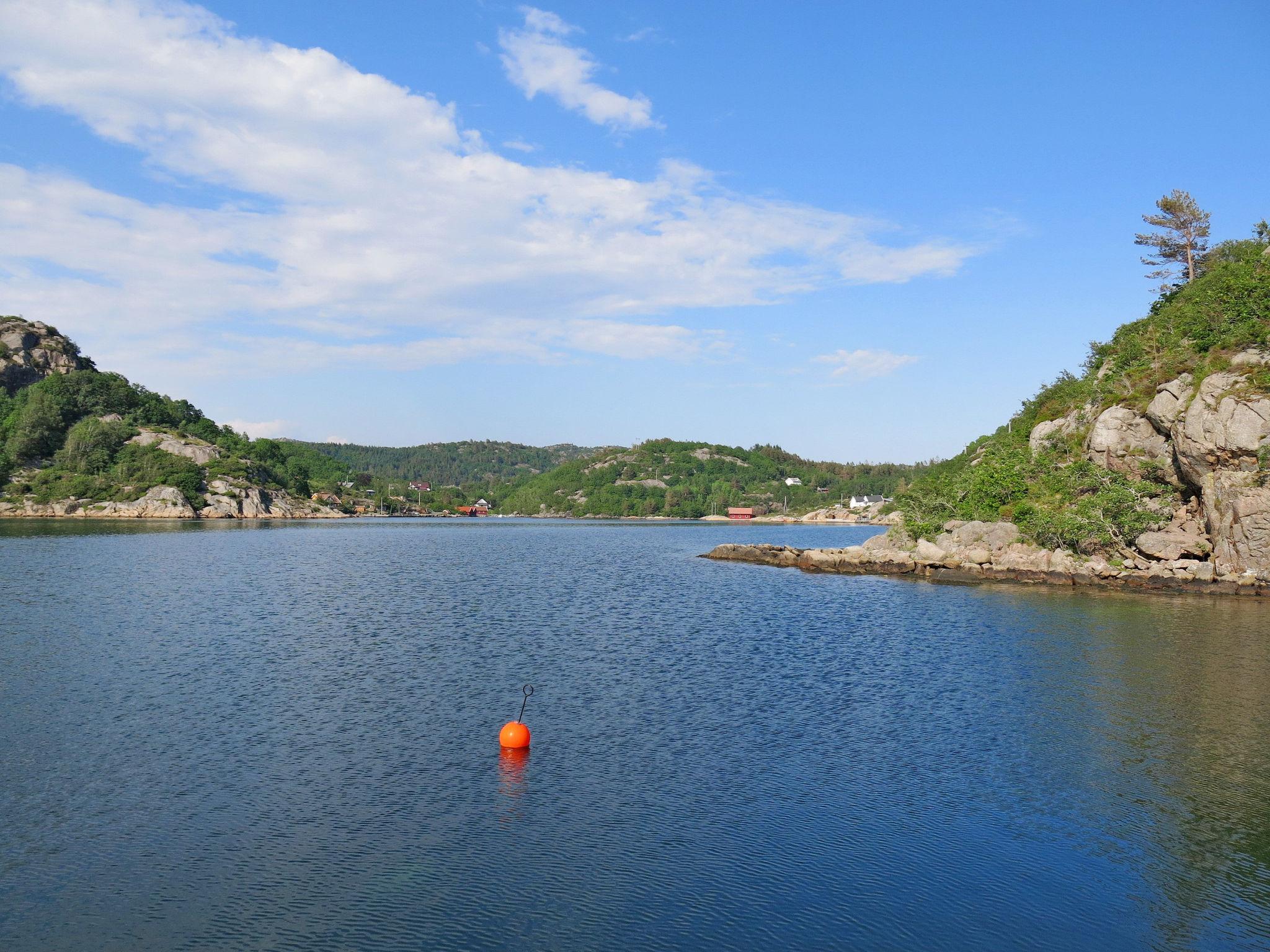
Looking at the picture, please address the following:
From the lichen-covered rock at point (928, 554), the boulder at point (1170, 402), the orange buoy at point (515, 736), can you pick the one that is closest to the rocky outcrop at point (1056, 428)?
the boulder at point (1170, 402)

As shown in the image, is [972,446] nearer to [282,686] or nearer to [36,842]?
[282,686]

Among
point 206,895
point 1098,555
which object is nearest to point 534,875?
point 206,895

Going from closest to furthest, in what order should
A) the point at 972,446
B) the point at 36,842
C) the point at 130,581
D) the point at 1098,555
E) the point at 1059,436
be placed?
1. the point at 36,842
2. the point at 130,581
3. the point at 1098,555
4. the point at 1059,436
5. the point at 972,446

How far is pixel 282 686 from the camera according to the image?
2577 centimetres

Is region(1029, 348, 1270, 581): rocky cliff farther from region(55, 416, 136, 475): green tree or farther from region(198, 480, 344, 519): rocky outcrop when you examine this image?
region(55, 416, 136, 475): green tree

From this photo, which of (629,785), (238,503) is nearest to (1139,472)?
(629,785)

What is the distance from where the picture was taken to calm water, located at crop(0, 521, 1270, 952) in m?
12.4

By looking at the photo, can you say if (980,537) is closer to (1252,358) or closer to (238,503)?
(1252,358)

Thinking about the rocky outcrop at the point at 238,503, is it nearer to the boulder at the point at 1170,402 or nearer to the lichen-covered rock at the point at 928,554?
the lichen-covered rock at the point at 928,554

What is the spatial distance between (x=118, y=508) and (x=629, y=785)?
167 meters

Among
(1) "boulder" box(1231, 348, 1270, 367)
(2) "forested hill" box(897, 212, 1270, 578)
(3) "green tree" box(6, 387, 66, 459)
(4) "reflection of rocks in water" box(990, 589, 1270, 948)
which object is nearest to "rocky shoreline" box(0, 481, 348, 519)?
(3) "green tree" box(6, 387, 66, 459)

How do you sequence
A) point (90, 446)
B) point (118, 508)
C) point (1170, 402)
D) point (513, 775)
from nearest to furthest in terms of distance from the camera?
point (513, 775) → point (1170, 402) → point (118, 508) → point (90, 446)

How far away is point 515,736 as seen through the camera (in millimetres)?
19938

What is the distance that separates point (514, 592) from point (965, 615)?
1063 inches
